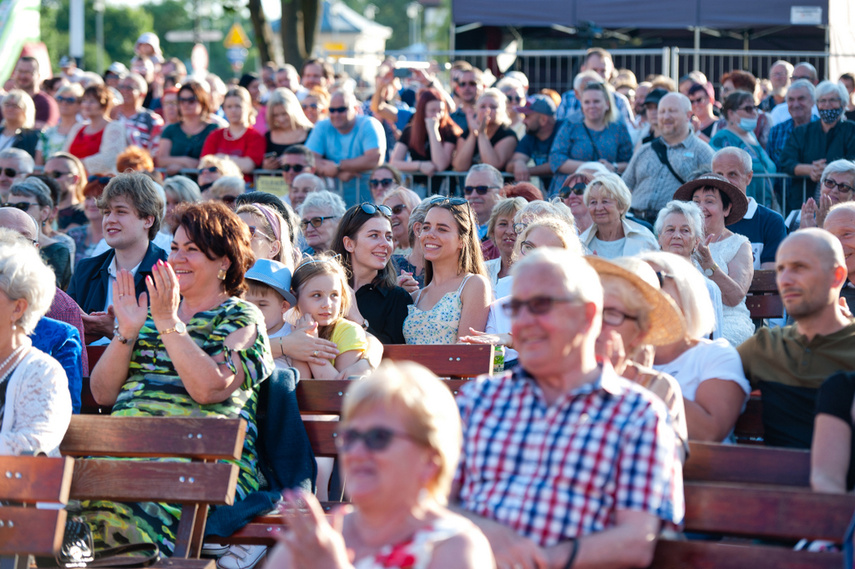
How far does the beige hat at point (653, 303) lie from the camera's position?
3.72 meters

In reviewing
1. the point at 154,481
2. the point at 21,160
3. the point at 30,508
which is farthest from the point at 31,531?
the point at 21,160

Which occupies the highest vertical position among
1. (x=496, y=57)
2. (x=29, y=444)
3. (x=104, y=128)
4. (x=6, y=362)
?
(x=496, y=57)

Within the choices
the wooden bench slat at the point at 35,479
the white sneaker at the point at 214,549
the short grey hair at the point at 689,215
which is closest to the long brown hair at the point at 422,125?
the short grey hair at the point at 689,215

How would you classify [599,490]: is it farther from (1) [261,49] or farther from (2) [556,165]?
(1) [261,49]

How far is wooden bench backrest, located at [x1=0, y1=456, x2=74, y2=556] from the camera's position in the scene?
11.9 feet

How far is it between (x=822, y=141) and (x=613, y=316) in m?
6.87

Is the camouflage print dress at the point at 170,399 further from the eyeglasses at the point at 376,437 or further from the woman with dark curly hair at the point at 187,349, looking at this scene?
the eyeglasses at the point at 376,437

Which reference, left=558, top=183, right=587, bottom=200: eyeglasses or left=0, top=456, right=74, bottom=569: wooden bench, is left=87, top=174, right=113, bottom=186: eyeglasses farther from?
left=0, top=456, right=74, bottom=569: wooden bench

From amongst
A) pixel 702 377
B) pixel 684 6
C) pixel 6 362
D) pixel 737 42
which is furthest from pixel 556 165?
pixel 737 42

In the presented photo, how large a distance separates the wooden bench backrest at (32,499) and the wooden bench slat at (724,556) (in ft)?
6.43

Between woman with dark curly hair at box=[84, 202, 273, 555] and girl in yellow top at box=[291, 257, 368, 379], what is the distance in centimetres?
67

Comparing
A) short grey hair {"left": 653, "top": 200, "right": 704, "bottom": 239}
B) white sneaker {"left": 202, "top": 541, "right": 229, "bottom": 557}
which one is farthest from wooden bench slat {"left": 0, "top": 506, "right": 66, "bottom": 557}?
short grey hair {"left": 653, "top": 200, "right": 704, "bottom": 239}

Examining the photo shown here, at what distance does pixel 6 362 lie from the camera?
414 cm

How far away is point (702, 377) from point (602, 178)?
3336 mm
